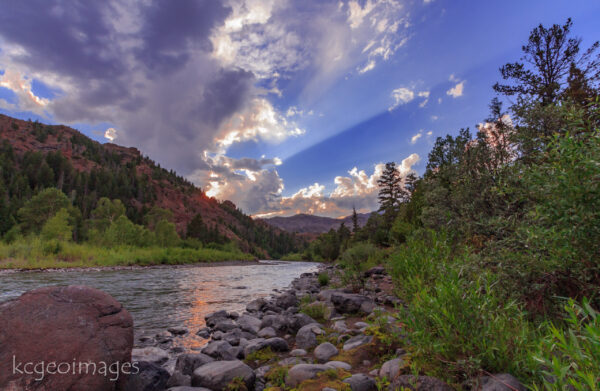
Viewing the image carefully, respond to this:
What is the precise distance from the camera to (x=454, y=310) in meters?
3.05

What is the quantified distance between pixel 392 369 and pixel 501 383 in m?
1.40

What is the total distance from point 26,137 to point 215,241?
132 metres

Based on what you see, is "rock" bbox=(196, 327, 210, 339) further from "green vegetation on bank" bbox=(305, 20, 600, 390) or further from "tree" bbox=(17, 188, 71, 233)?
"tree" bbox=(17, 188, 71, 233)

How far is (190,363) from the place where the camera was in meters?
5.38

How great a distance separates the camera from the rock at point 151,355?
611 centimetres

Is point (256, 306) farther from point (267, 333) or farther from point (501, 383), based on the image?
point (501, 383)

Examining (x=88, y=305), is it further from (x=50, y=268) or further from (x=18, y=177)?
(x=18, y=177)

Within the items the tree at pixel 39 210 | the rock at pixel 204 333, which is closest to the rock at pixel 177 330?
the rock at pixel 204 333

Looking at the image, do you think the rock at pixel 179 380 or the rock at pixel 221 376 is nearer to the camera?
the rock at pixel 221 376

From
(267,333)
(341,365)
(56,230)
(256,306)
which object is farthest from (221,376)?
(56,230)

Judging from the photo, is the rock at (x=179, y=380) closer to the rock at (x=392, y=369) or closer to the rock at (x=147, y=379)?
the rock at (x=147, y=379)

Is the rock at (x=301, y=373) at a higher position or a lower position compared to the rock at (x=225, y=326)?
higher

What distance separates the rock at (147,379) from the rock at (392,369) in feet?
12.2

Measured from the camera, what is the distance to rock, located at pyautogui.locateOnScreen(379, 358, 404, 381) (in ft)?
11.5
